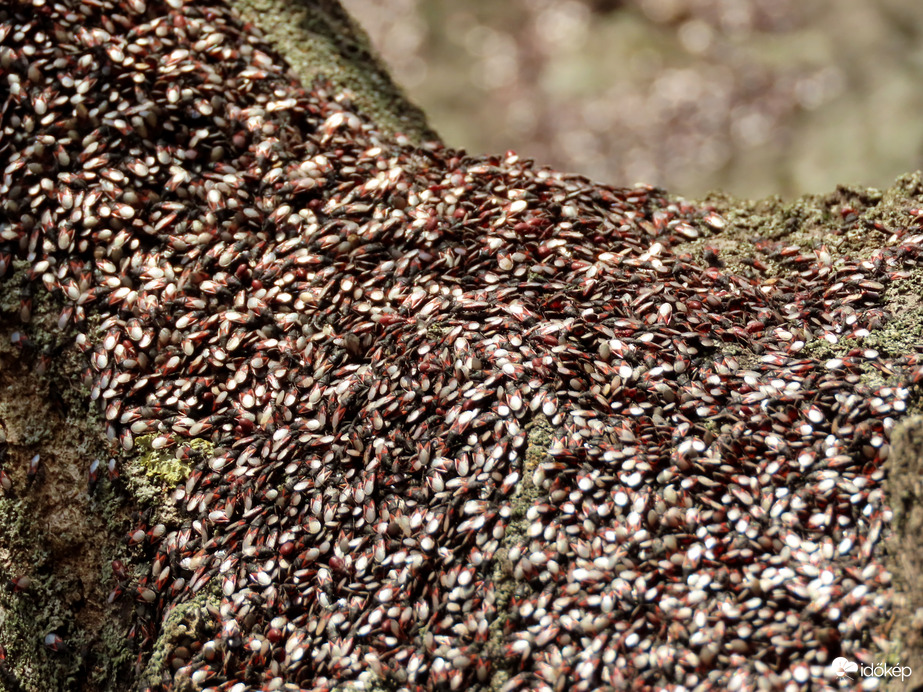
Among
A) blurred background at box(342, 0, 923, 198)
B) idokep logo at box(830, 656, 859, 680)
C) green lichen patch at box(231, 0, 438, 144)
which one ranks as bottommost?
idokep logo at box(830, 656, 859, 680)

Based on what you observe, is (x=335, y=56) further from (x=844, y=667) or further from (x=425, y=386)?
(x=844, y=667)

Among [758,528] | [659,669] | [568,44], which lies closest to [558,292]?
[758,528]

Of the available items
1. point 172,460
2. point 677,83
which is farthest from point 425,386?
point 677,83

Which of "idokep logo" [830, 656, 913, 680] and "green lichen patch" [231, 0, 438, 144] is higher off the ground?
"green lichen patch" [231, 0, 438, 144]

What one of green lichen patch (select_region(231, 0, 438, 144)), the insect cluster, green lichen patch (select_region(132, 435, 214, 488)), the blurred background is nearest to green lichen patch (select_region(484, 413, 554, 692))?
the insect cluster

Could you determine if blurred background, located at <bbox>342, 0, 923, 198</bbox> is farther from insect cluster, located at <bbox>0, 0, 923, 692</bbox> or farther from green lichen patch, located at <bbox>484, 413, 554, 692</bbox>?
green lichen patch, located at <bbox>484, 413, 554, 692</bbox>

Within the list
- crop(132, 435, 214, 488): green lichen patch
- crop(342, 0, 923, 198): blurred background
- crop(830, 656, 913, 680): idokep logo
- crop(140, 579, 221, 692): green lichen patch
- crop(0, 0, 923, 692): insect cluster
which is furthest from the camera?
crop(342, 0, 923, 198): blurred background
